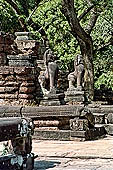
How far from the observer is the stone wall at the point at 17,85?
15.0 metres

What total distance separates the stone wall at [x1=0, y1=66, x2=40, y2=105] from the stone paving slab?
3262mm

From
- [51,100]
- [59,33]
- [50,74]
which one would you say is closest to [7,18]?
[59,33]

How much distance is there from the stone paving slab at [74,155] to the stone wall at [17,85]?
326cm

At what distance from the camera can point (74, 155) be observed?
9117 millimetres

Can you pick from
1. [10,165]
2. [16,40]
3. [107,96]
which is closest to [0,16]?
[107,96]

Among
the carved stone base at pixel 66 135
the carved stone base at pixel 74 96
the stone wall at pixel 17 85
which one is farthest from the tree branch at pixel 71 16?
the carved stone base at pixel 66 135

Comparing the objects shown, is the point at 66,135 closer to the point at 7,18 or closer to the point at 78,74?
the point at 78,74

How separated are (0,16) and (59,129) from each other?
20.1m

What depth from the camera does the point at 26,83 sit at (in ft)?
49.2

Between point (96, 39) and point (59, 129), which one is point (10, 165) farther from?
point (96, 39)

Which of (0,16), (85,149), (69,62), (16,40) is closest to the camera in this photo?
(85,149)

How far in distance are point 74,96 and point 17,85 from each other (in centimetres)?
490

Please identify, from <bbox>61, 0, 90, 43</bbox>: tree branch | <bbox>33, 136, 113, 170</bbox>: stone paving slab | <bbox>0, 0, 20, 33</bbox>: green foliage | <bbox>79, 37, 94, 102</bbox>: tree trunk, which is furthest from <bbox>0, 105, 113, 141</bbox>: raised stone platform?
<bbox>0, 0, 20, 33</bbox>: green foliage

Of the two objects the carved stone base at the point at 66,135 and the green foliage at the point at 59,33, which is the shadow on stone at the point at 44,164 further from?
the green foliage at the point at 59,33
